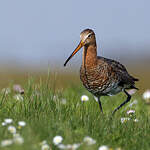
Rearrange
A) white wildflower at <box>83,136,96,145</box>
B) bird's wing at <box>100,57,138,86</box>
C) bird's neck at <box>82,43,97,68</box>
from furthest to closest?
bird's wing at <box>100,57,138,86</box> < bird's neck at <box>82,43,97,68</box> < white wildflower at <box>83,136,96,145</box>

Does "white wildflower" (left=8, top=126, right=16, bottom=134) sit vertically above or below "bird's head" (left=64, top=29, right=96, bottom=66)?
below

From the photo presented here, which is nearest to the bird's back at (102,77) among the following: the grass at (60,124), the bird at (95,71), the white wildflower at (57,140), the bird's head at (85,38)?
the bird at (95,71)

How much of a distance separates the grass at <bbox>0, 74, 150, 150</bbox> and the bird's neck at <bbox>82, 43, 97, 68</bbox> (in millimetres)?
1103

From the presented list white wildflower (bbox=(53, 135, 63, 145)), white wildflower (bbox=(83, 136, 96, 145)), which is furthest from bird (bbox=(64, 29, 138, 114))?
white wildflower (bbox=(83, 136, 96, 145))

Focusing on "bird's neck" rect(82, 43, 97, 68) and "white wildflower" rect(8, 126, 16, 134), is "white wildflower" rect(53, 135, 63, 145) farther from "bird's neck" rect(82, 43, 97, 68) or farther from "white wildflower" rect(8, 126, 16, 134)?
"bird's neck" rect(82, 43, 97, 68)

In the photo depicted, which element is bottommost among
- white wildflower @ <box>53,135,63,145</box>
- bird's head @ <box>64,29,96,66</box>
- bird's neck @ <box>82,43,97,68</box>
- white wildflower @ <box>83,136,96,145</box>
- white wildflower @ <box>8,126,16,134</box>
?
white wildflower @ <box>53,135,63,145</box>

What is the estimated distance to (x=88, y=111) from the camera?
6.11 m

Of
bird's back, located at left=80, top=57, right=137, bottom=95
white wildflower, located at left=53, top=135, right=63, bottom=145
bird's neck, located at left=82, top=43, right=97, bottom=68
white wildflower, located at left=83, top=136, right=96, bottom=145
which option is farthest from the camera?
bird's neck, located at left=82, top=43, right=97, bottom=68

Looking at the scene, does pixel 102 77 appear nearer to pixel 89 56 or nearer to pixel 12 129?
pixel 89 56

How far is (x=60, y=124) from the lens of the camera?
4879 mm

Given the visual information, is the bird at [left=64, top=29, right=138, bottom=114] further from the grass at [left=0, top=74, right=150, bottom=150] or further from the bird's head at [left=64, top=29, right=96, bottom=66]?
the grass at [left=0, top=74, right=150, bottom=150]

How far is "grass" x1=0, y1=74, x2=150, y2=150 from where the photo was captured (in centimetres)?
462

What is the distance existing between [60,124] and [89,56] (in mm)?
3197

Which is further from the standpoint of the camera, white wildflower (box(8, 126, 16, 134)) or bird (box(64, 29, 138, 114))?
bird (box(64, 29, 138, 114))
